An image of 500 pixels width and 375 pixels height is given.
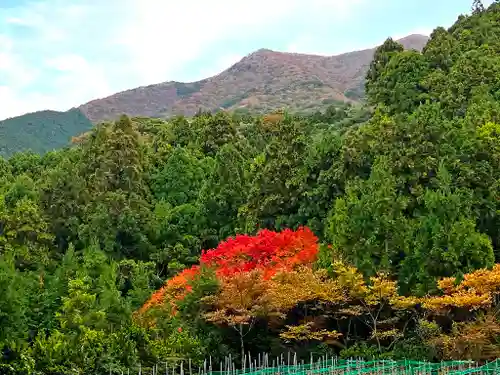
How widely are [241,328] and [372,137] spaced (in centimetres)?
1231

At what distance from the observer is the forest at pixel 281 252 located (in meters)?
23.6

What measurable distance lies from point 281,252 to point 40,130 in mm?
86325

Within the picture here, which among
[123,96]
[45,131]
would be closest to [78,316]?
[45,131]

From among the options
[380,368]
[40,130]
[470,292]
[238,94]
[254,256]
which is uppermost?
[238,94]

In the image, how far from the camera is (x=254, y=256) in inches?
1110

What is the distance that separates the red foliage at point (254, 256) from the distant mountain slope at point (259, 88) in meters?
94.1

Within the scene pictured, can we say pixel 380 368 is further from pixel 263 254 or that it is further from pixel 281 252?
pixel 263 254

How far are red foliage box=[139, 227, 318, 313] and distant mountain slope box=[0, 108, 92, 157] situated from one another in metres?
65.7

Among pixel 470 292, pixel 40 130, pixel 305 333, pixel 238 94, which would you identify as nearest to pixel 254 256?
pixel 305 333

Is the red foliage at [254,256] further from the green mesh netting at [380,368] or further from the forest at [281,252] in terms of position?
the green mesh netting at [380,368]

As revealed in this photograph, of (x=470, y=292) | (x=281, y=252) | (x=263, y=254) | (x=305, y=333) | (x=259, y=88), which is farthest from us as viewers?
(x=259, y=88)

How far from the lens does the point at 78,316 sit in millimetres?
24000

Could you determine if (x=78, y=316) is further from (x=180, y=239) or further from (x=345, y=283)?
A: (x=180, y=239)

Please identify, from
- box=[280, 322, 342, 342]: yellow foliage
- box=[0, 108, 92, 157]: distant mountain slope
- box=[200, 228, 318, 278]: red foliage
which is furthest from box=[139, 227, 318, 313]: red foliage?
box=[0, 108, 92, 157]: distant mountain slope
